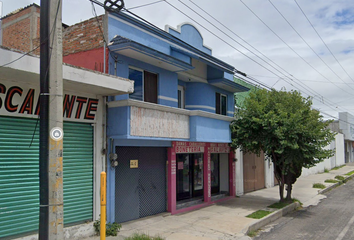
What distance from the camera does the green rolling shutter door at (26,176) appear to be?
711 cm

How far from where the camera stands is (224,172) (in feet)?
54.2

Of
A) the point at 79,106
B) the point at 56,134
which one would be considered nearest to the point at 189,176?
the point at 79,106

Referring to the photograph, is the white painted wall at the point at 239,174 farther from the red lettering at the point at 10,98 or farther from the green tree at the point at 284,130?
the red lettering at the point at 10,98

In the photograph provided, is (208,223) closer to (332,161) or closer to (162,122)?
(162,122)

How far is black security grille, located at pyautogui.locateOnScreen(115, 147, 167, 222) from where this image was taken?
10062mm

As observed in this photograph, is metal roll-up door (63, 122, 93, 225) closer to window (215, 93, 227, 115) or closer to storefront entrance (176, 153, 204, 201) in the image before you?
storefront entrance (176, 153, 204, 201)

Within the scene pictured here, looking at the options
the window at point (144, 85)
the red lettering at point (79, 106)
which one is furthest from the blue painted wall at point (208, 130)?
the red lettering at point (79, 106)

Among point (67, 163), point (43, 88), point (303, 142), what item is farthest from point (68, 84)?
point (303, 142)

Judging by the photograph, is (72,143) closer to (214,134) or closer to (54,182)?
(54,182)

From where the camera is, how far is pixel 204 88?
1432 centimetres

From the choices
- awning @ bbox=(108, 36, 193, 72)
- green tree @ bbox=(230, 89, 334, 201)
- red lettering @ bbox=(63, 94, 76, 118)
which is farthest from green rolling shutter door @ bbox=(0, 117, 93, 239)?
green tree @ bbox=(230, 89, 334, 201)

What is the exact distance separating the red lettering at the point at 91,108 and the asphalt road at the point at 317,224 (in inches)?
226

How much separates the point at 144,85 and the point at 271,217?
20.8 feet

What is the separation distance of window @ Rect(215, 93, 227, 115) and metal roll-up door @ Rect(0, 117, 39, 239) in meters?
9.34
